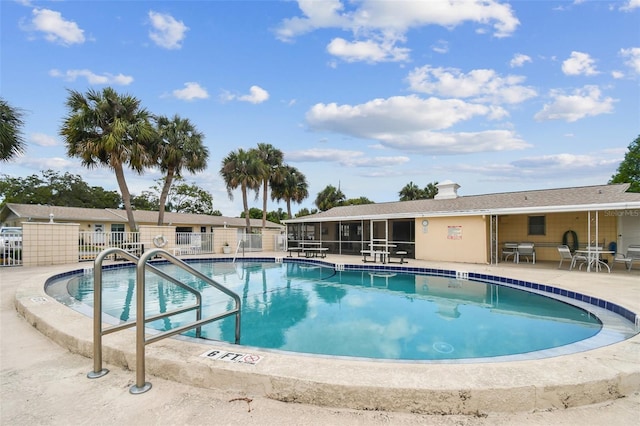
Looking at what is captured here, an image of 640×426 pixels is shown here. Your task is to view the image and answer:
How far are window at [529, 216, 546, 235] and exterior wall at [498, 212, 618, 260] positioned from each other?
142 mm

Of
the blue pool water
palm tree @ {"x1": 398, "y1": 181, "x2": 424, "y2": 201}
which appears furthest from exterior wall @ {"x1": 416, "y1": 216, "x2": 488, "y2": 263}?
palm tree @ {"x1": 398, "y1": 181, "x2": 424, "y2": 201}

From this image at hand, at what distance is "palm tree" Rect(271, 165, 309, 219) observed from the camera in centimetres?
2855

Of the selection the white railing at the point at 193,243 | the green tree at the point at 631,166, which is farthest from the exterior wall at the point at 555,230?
the green tree at the point at 631,166

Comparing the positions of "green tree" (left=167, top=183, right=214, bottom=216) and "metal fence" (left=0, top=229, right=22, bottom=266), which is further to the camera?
"green tree" (left=167, top=183, right=214, bottom=216)

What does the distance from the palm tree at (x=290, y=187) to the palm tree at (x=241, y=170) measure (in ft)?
12.7

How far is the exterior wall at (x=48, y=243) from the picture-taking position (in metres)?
11.6

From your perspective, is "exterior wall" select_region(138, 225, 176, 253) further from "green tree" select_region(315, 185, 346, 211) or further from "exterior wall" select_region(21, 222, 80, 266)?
"green tree" select_region(315, 185, 346, 211)

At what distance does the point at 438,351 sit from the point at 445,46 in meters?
12.3

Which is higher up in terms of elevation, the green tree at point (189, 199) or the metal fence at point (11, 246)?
the green tree at point (189, 199)

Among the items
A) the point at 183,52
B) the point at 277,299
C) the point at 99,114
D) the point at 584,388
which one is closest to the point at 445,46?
the point at 183,52

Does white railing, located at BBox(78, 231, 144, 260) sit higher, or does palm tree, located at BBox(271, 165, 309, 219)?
palm tree, located at BBox(271, 165, 309, 219)

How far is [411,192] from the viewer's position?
1476 inches

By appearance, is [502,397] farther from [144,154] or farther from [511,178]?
[511,178]

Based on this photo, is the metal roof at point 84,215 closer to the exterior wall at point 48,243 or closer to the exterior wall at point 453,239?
the exterior wall at point 48,243
